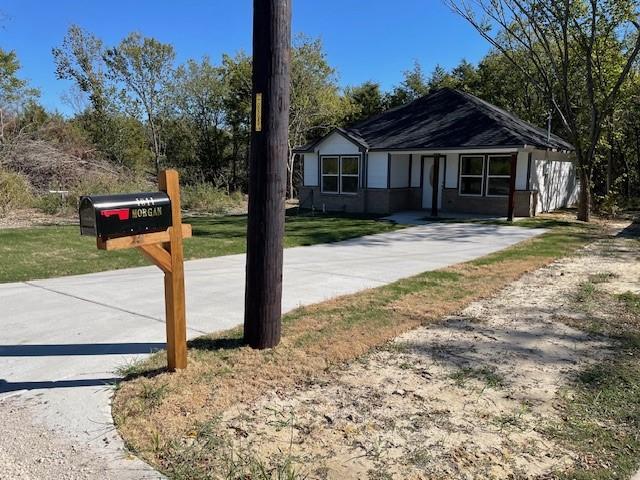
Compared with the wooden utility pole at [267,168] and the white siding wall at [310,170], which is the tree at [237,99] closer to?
the white siding wall at [310,170]

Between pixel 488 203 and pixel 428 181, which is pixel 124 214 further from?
pixel 428 181

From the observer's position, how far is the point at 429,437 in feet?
9.96

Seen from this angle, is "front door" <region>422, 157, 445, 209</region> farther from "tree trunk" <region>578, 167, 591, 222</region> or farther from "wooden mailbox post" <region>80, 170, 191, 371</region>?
"wooden mailbox post" <region>80, 170, 191, 371</region>

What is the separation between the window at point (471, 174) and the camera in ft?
59.5

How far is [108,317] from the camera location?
5.19 m

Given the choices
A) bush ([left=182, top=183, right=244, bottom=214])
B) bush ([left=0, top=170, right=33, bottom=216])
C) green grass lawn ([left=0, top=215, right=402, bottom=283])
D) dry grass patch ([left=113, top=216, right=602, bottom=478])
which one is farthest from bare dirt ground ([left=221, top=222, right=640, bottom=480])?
bush ([left=182, top=183, right=244, bottom=214])

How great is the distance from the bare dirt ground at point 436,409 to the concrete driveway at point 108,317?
87cm

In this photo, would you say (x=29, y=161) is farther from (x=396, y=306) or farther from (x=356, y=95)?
(x=356, y=95)

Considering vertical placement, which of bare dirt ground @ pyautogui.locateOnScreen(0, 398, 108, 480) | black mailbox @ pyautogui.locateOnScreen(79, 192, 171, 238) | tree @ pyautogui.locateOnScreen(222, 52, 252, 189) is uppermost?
tree @ pyautogui.locateOnScreen(222, 52, 252, 189)

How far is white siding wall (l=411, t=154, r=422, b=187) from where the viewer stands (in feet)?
63.9

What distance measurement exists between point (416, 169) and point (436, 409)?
55.4ft

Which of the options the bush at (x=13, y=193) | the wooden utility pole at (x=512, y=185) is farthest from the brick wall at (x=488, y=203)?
the bush at (x=13, y=193)

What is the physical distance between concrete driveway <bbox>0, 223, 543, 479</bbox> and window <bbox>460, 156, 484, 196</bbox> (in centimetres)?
844

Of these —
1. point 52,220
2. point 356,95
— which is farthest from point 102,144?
point 356,95
